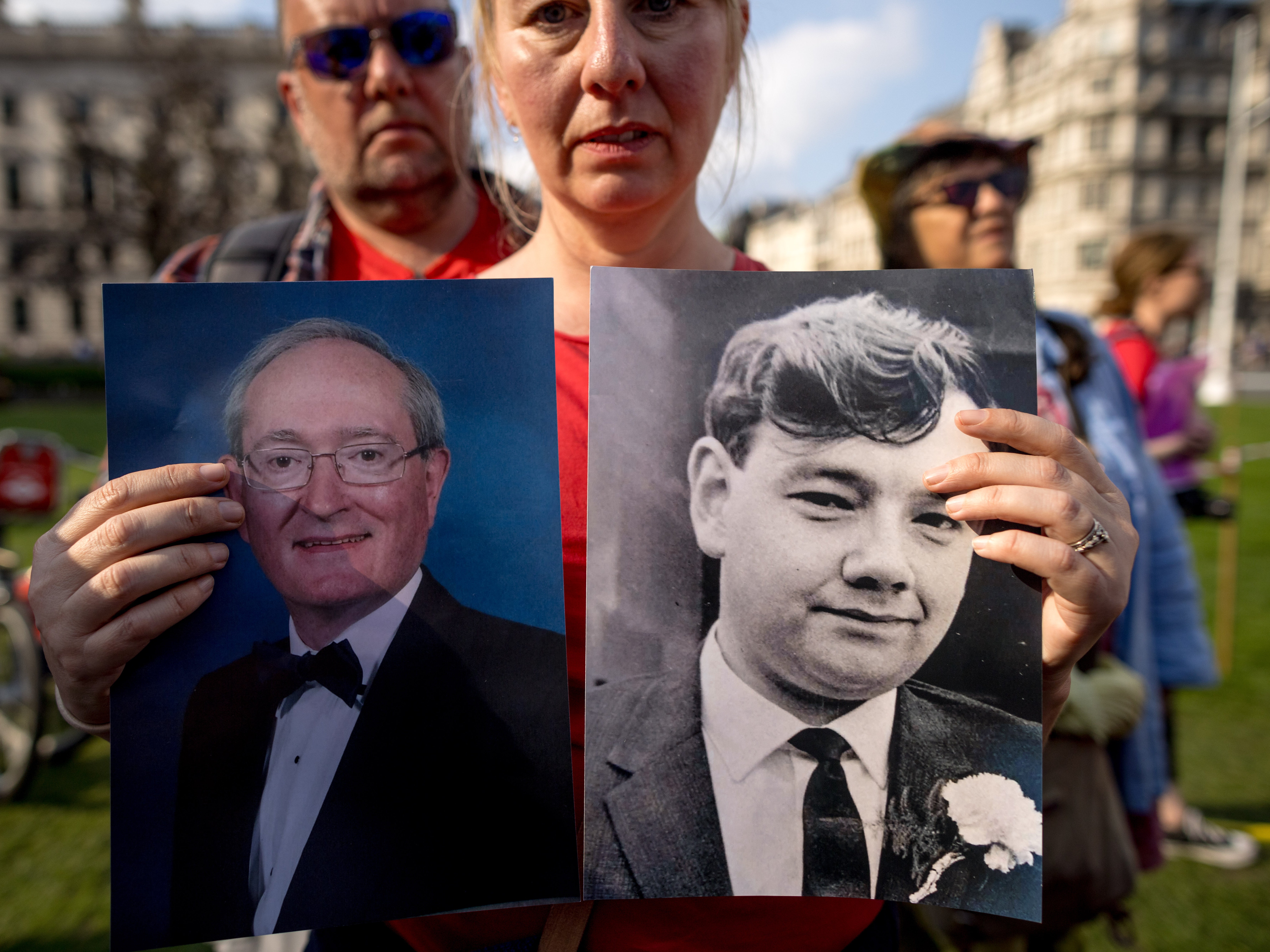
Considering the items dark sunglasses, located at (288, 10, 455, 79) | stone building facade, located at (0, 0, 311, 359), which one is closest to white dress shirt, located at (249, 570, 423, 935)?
dark sunglasses, located at (288, 10, 455, 79)

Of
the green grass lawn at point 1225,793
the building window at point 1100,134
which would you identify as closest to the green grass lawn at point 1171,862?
the green grass lawn at point 1225,793

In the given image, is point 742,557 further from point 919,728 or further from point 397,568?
point 397,568

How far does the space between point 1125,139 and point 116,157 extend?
4696 cm

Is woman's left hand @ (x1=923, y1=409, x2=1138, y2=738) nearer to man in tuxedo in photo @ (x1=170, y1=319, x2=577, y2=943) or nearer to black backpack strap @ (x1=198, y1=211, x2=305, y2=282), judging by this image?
man in tuxedo in photo @ (x1=170, y1=319, x2=577, y2=943)

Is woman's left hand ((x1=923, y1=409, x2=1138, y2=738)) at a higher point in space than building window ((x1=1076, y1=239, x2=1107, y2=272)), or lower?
lower

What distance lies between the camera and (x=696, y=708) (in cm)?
87

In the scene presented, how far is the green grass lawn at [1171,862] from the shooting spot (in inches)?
102

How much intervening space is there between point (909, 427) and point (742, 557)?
0.24 metres

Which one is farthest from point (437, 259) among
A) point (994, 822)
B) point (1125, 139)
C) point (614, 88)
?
point (1125, 139)

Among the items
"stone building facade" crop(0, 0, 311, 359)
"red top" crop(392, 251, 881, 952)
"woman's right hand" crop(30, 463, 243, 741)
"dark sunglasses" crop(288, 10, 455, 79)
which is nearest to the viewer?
"woman's right hand" crop(30, 463, 243, 741)

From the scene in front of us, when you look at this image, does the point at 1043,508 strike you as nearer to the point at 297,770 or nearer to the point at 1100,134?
the point at 297,770

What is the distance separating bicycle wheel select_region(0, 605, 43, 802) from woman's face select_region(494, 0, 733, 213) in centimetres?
381

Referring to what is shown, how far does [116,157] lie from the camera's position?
22.8 m

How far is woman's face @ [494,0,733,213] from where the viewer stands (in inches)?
35.5
